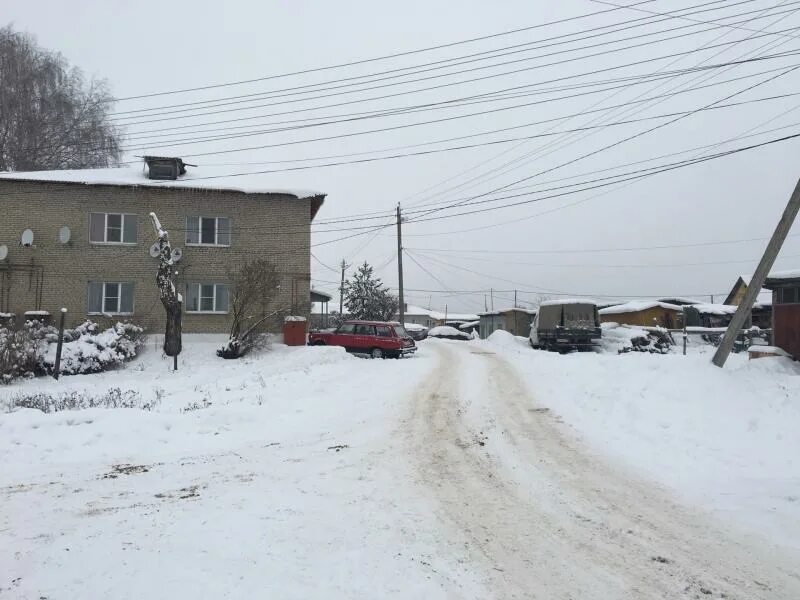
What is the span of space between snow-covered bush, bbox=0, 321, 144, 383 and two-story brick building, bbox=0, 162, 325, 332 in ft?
9.14

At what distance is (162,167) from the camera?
2528 centimetres

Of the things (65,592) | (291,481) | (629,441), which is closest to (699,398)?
(629,441)

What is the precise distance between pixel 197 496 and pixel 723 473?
6041 mm

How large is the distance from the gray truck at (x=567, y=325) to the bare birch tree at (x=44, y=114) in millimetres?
25924

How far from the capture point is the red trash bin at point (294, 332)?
23.2 metres

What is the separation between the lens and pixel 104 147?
31.9 meters

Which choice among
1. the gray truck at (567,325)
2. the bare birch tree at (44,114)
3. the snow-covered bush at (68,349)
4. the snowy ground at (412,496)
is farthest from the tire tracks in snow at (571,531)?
the bare birch tree at (44,114)

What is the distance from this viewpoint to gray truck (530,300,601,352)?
25047 millimetres

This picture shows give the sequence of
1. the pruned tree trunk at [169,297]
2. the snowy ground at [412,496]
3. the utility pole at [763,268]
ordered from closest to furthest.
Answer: the snowy ground at [412,496], the utility pole at [763,268], the pruned tree trunk at [169,297]

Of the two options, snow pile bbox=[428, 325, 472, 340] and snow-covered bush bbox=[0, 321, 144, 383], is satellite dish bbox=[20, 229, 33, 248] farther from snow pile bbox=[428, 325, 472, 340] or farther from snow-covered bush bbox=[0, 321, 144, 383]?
snow pile bbox=[428, 325, 472, 340]

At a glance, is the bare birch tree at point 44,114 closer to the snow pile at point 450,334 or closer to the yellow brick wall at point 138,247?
the yellow brick wall at point 138,247

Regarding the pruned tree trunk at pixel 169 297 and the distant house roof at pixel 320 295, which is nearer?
the pruned tree trunk at pixel 169 297

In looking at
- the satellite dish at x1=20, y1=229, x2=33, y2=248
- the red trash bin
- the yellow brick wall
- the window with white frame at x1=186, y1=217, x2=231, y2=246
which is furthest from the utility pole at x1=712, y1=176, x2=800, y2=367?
the satellite dish at x1=20, y1=229, x2=33, y2=248

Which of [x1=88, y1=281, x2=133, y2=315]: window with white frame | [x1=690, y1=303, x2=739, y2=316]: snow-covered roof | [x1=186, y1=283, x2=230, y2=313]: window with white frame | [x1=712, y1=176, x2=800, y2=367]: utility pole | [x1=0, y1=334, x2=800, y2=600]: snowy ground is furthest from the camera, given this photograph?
[x1=690, y1=303, x2=739, y2=316]: snow-covered roof
